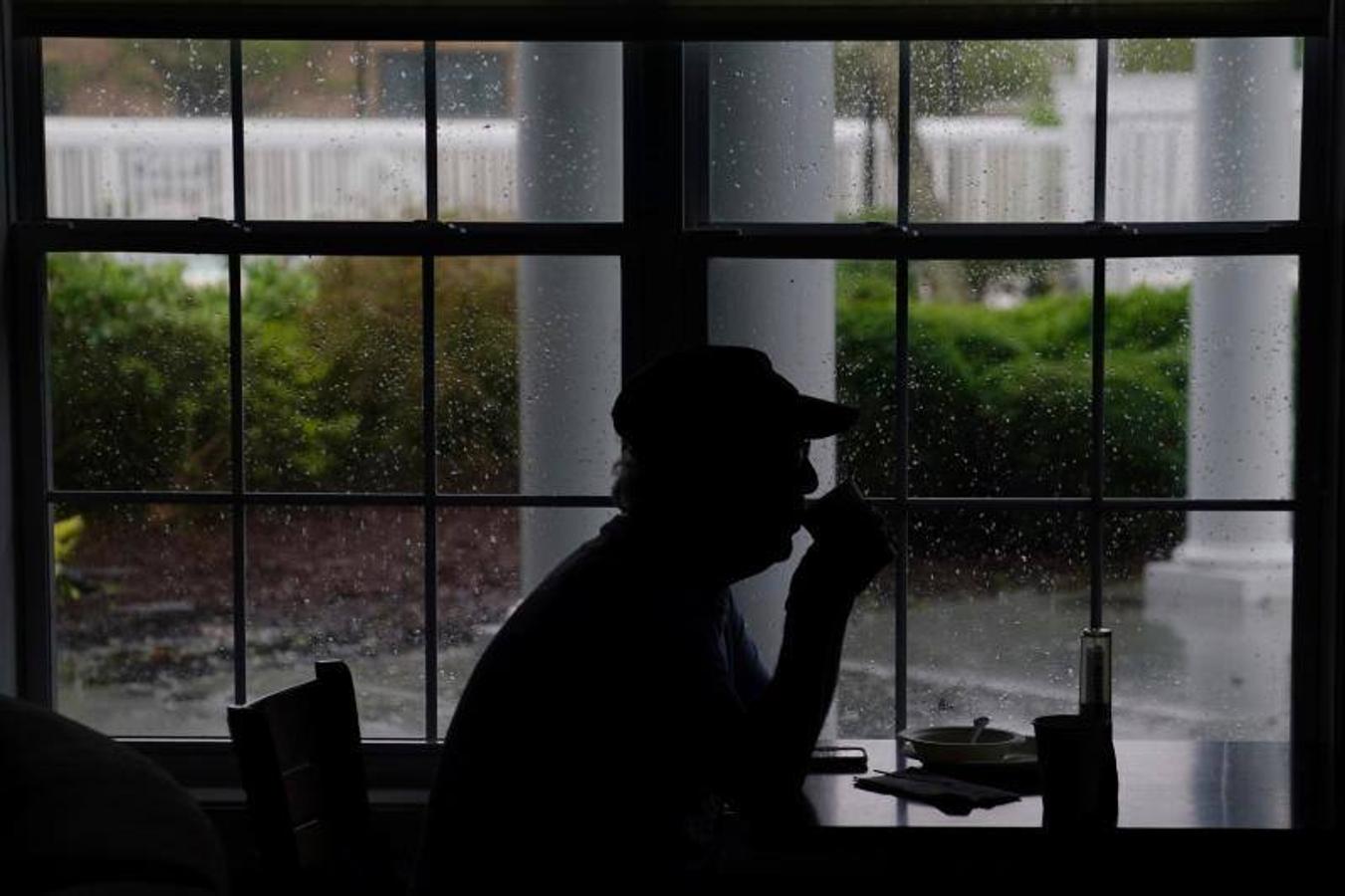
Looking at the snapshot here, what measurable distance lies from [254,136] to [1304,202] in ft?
6.15

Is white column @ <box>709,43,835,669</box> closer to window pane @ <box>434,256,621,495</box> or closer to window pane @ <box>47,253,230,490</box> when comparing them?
window pane @ <box>434,256,621,495</box>

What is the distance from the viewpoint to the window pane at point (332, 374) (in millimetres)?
3164

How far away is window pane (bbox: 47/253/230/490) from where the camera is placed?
125 inches

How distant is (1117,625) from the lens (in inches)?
123

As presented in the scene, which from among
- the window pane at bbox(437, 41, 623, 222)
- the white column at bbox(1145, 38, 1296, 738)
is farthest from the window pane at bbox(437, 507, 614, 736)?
the white column at bbox(1145, 38, 1296, 738)

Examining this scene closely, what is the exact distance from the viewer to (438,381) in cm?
318

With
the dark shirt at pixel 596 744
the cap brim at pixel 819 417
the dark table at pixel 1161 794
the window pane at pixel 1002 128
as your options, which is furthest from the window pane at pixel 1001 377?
the dark shirt at pixel 596 744

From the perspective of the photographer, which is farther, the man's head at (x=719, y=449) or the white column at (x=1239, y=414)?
the white column at (x=1239, y=414)

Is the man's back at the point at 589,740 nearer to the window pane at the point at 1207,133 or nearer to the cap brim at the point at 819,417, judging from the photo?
the cap brim at the point at 819,417

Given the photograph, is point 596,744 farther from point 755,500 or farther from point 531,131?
point 531,131

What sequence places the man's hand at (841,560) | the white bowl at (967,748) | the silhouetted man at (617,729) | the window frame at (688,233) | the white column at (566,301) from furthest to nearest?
the white column at (566,301), the window frame at (688,233), the white bowl at (967,748), the man's hand at (841,560), the silhouetted man at (617,729)

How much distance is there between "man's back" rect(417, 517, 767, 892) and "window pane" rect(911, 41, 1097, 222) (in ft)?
4.25

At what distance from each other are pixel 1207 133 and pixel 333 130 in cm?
156

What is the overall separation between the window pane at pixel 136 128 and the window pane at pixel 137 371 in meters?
0.11
